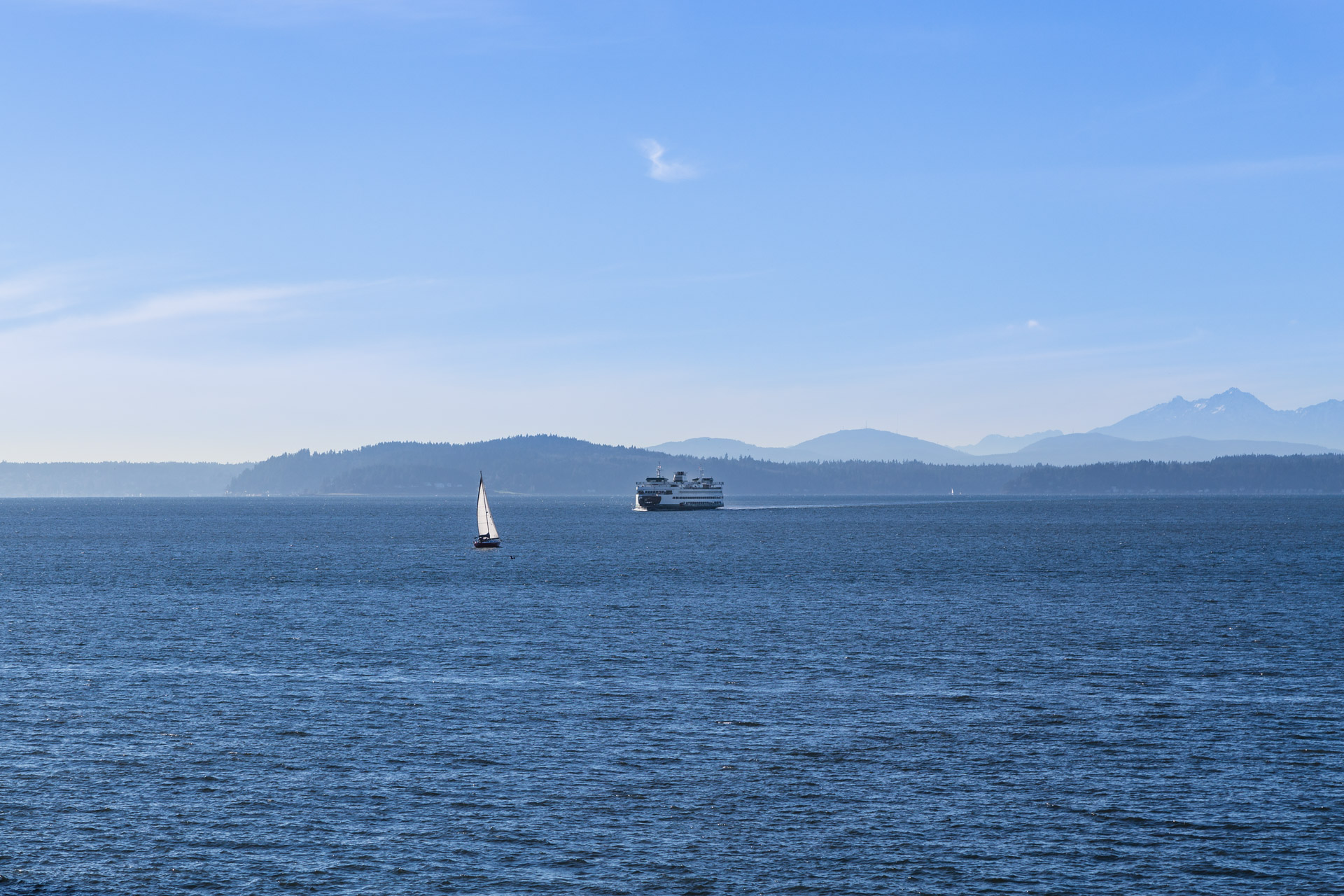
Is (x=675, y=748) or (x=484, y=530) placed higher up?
(x=484, y=530)

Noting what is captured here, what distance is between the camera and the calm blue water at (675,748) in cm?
3238

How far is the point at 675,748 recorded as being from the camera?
44.3 meters

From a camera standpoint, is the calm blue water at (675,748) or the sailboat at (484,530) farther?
the sailboat at (484,530)

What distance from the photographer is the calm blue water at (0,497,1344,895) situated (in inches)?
1275

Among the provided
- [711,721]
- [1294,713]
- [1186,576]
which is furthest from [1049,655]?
[1186,576]

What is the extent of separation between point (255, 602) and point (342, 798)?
65478 millimetres

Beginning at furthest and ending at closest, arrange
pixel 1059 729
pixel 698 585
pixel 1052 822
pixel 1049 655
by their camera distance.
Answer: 1. pixel 698 585
2. pixel 1049 655
3. pixel 1059 729
4. pixel 1052 822

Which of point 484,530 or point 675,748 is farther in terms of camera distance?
point 484,530

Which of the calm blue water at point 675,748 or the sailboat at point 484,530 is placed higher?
the sailboat at point 484,530

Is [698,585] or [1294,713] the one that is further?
[698,585]

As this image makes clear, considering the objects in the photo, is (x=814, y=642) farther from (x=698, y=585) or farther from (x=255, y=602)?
(x=255, y=602)

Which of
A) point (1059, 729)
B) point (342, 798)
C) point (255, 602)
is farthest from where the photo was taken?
point (255, 602)

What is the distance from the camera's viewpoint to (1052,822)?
35.7 m

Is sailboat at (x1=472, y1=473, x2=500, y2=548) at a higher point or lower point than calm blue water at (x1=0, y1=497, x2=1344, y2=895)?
higher
